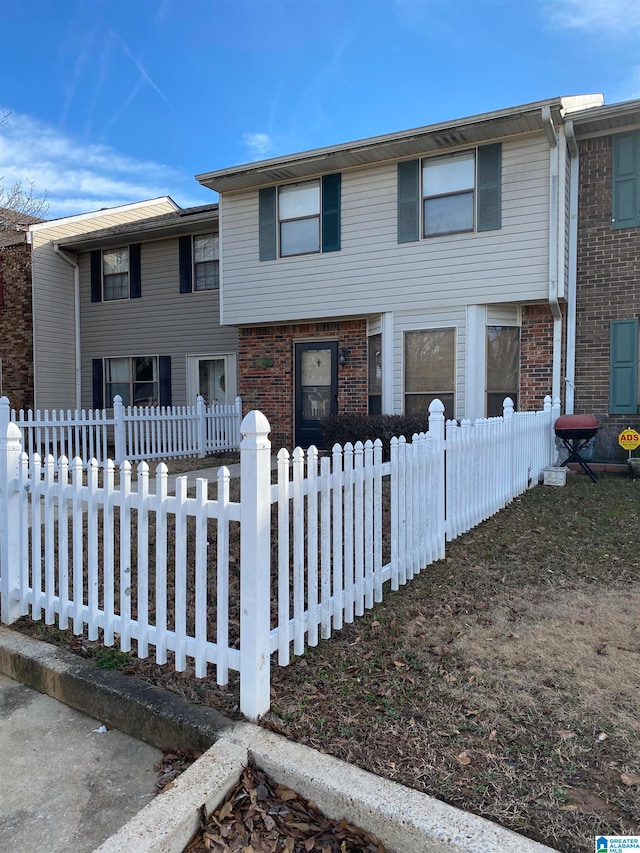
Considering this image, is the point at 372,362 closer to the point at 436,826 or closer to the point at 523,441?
the point at 523,441

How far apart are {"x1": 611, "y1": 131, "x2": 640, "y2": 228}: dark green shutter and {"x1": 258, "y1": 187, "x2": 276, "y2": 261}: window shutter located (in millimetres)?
5957

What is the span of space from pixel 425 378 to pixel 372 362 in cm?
123

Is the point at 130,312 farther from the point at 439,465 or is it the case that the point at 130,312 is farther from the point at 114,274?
the point at 439,465

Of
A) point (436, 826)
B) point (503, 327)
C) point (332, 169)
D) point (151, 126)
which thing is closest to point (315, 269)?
point (332, 169)

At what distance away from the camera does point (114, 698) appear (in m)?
2.54

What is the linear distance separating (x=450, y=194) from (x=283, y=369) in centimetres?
453

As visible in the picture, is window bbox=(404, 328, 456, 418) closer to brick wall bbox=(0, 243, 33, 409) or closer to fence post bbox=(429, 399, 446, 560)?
fence post bbox=(429, 399, 446, 560)

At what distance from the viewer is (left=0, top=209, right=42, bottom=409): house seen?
567 inches

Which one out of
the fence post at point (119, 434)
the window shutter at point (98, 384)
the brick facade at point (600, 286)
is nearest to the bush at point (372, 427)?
the brick facade at point (600, 286)

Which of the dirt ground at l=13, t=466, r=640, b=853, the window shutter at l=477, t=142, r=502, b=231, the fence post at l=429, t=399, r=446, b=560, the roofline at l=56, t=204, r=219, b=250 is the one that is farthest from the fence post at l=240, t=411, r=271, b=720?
the roofline at l=56, t=204, r=219, b=250

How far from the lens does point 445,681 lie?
107 inches

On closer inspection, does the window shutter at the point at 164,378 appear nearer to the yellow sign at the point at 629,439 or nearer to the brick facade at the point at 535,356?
the brick facade at the point at 535,356

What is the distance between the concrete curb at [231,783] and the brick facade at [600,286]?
875cm

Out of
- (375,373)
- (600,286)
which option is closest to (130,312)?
(375,373)
